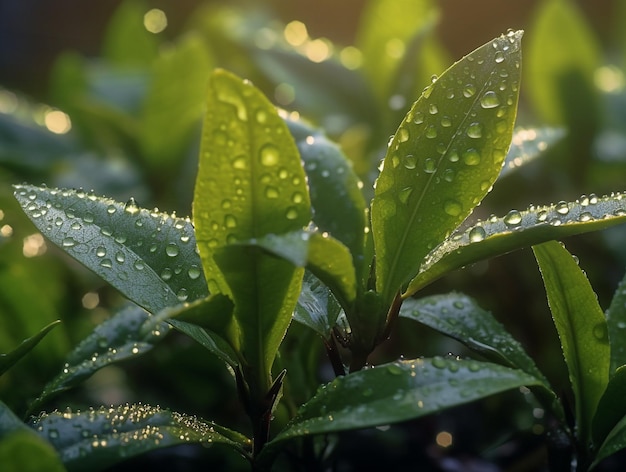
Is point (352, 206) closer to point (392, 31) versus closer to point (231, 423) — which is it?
point (231, 423)

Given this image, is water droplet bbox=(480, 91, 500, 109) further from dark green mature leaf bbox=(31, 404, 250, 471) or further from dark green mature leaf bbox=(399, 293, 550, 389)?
dark green mature leaf bbox=(31, 404, 250, 471)

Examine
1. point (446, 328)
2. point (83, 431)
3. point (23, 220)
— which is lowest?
point (23, 220)

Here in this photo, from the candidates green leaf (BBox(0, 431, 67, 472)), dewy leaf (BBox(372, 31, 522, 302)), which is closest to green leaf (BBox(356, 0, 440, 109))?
dewy leaf (BBox(372, 31, 522, 302))

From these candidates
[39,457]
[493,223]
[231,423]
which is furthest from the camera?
[231,423]

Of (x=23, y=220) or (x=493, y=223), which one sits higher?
(x=493, y=223)

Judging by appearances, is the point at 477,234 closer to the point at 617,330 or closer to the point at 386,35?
the point at 617,330

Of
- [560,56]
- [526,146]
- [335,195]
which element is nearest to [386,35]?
[560,56]

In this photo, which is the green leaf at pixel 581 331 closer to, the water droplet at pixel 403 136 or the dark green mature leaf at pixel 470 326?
the dark green mature leaf at pixel 470 326

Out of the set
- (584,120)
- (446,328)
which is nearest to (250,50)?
(584,120)
